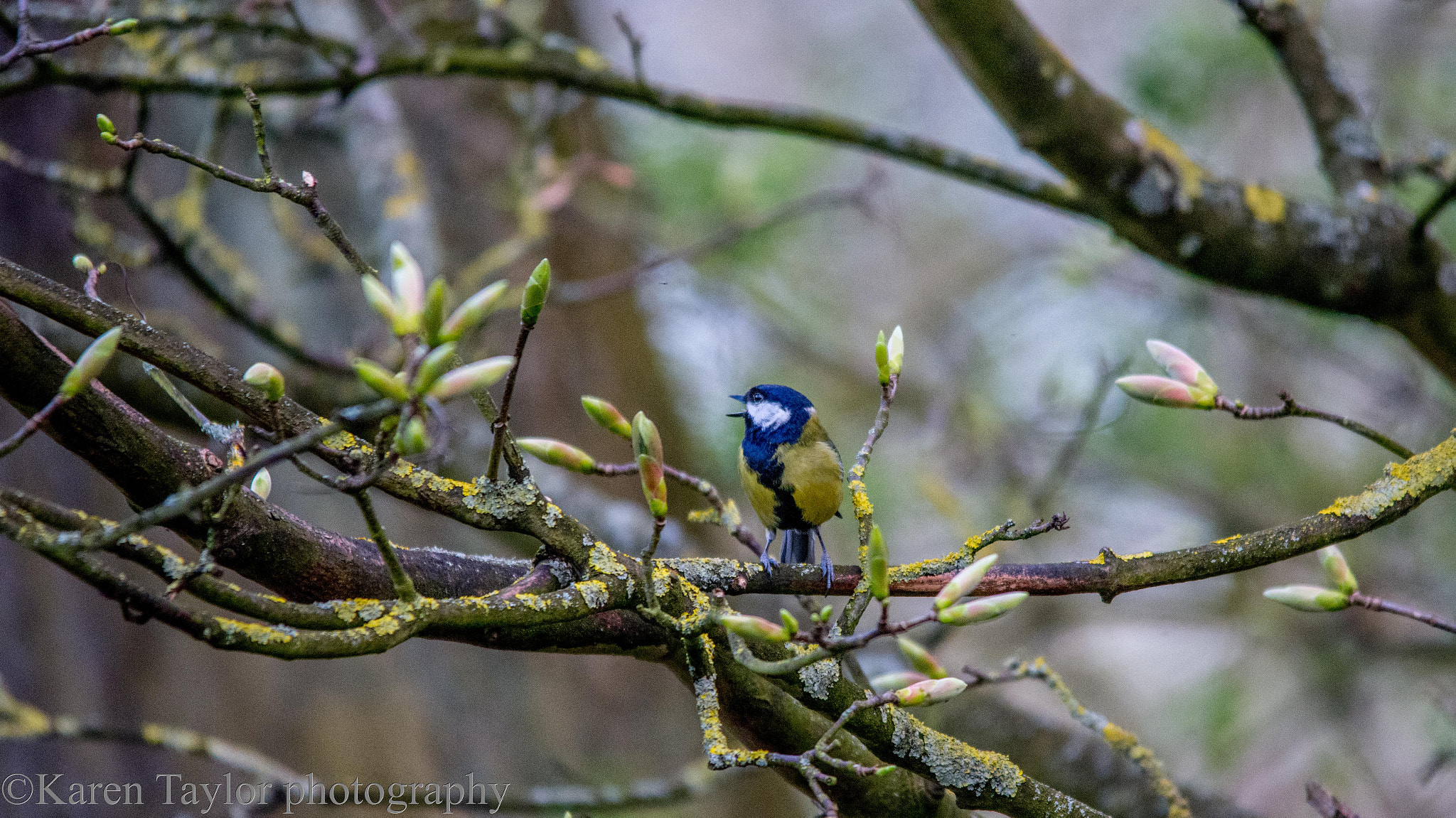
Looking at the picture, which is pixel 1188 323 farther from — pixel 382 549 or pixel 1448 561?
pixel 382 549

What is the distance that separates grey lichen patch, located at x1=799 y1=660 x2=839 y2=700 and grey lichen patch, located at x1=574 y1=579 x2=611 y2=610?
249 millimetres

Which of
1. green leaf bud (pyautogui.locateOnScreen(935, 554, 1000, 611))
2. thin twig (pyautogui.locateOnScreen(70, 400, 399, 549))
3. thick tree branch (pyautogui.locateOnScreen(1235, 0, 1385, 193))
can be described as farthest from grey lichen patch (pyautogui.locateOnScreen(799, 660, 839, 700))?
thick tree branch (pyautogui.locateOnScreen(1235, 0, 1385, 193))

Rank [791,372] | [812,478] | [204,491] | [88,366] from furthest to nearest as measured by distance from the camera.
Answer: [791,372] → [812,478] → [88,366] → [204,491]

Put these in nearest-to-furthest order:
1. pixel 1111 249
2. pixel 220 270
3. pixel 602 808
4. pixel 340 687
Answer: pixel 602 808 → pixel 220 270 → pixel 340 687 → pixel 1111 249

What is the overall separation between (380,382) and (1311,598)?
93 cm

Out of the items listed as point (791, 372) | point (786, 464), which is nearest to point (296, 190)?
point (786, 464)

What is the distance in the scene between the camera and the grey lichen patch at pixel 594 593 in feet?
3.35

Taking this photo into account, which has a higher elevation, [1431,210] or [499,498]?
[1431,210]

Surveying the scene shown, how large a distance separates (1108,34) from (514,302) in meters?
4.38

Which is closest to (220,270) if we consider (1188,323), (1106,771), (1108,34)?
(1106,771)

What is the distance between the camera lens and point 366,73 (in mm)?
2260

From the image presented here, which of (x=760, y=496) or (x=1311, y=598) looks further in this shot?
(x=760, y=496)

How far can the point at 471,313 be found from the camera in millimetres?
803

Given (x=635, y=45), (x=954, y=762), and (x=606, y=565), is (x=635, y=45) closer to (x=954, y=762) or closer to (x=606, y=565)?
(x=606, y=565)
